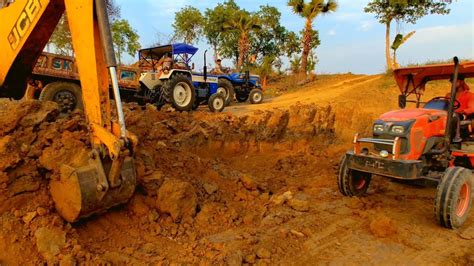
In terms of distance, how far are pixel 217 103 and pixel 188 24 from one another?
20.0 m

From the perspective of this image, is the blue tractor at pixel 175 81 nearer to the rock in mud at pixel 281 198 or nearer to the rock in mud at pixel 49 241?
the rock in mud at pixel 281 198

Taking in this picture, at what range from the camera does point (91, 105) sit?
3791 mm

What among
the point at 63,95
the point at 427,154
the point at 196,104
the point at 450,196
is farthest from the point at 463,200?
the point at 196,104

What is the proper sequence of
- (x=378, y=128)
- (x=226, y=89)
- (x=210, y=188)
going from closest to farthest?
(x=378, y=128) < (x=210, y=188) < (x=226, y=89)

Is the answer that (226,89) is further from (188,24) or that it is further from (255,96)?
(188,24)

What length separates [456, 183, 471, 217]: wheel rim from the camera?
15.7 feet

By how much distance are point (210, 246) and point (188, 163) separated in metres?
2.20

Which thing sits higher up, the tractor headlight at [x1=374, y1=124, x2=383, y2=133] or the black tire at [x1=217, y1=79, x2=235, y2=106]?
the black tire at [x1=217, y1=79, x2=235, y2=106]

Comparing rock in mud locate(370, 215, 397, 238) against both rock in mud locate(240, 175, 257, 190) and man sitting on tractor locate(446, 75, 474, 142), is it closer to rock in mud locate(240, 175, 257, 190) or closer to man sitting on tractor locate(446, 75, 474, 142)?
rock in mud locate(240, 175, 257, 190)

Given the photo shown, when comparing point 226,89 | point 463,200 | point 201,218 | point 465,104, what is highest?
point 226,89

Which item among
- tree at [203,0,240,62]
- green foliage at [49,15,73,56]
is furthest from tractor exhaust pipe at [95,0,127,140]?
tree at [203,0,240,62]

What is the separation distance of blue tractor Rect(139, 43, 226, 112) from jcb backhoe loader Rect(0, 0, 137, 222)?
659 centimetres

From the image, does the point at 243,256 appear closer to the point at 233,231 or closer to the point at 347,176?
the point at 233,231

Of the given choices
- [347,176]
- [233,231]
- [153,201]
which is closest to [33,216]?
[153,201]
